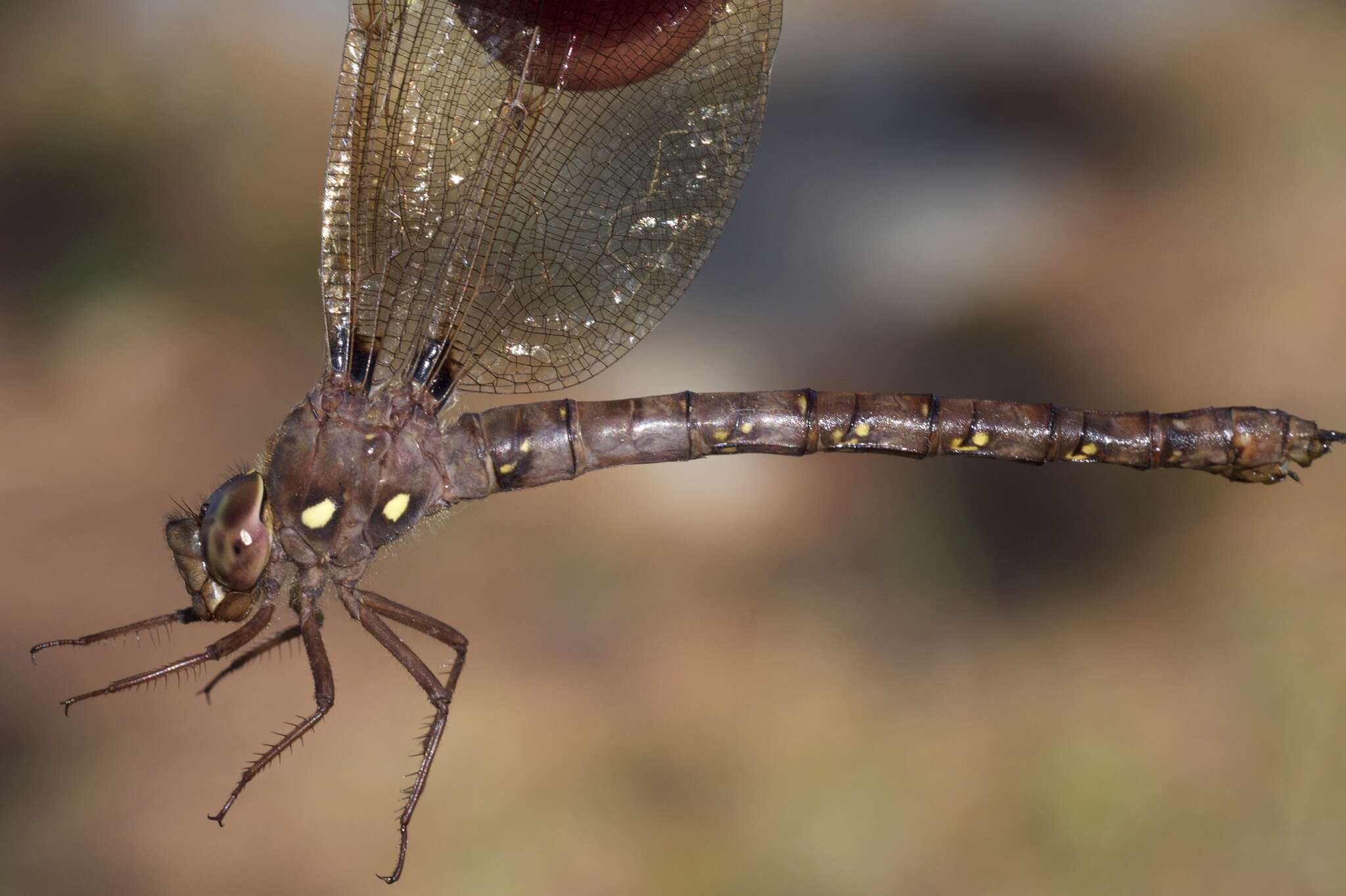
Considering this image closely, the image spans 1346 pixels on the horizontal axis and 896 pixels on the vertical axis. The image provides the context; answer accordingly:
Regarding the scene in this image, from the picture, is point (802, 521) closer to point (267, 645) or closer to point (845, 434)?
A: point (845, 434)

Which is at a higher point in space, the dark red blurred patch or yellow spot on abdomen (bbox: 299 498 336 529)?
the dark red blurred patch

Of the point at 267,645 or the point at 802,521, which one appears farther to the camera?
the point at 802,521

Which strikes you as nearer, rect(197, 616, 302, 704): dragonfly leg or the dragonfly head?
the dragonfly head

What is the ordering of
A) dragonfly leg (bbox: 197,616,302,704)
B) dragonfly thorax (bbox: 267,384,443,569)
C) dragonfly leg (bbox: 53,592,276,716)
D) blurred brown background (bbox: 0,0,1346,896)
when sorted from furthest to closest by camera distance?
blurred brown background (bbox: 0,0,1346,896) → dragonfly leg (bbox: 197,616,302,704) → dragonfly thorax (bbox: 267,384,443,569) → dragonfly leg (bbox: 53,592,276,716)

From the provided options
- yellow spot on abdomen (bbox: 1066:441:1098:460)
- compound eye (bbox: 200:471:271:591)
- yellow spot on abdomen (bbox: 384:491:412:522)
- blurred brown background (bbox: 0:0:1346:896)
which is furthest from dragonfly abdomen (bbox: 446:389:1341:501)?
blurred brown background (bbox: 0:0:1346:896)

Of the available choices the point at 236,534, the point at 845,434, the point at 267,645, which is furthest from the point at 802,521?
the point at 236,534

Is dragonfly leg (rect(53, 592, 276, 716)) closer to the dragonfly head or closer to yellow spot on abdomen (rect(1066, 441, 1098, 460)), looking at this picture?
the dragonfly head

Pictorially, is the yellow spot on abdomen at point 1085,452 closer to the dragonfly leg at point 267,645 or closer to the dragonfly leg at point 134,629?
the dragonfly leg at point 267,645
